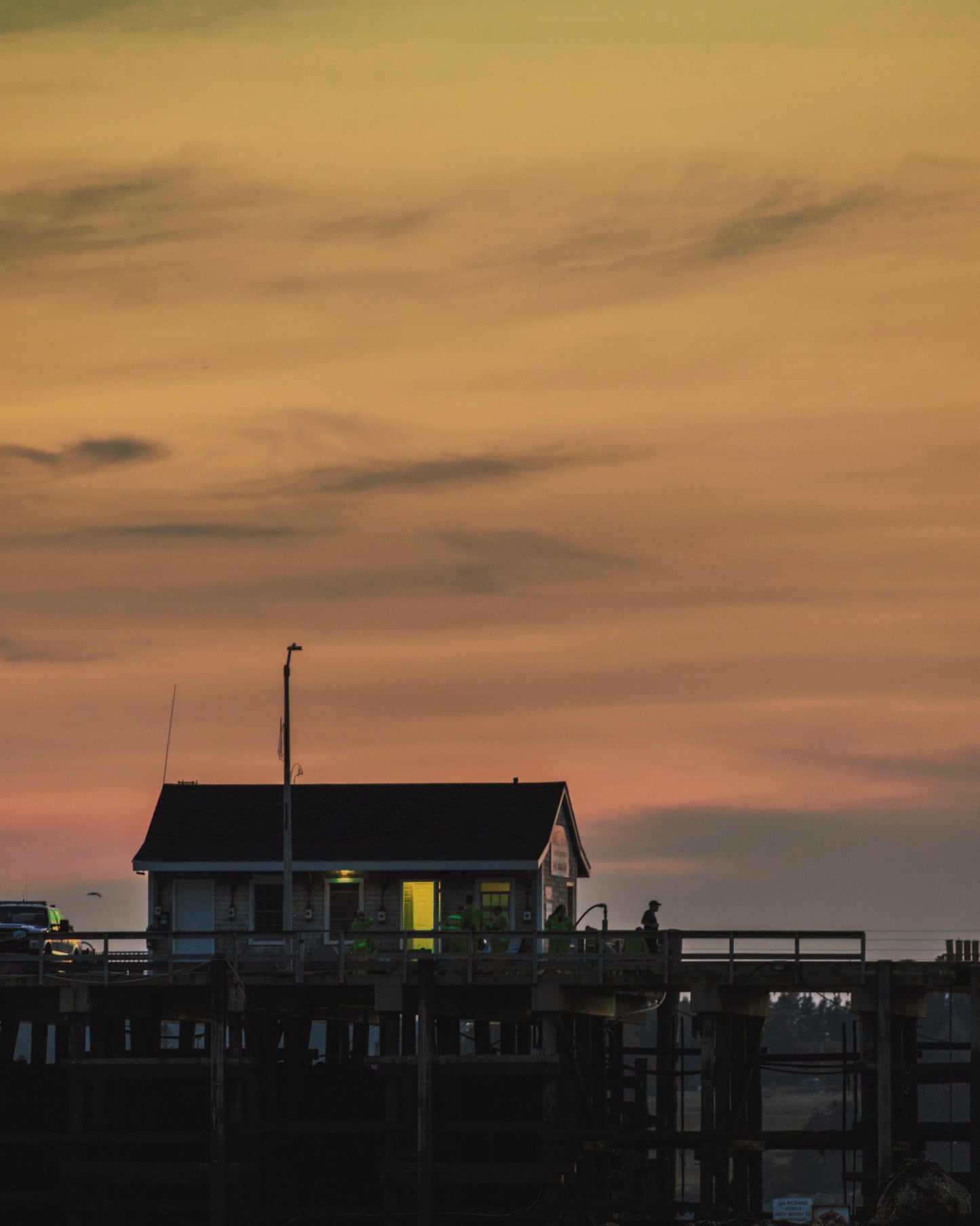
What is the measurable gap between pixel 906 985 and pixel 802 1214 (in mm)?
5282

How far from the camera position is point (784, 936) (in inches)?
1577

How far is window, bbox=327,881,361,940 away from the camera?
182ft

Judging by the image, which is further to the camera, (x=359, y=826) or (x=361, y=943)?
(x=359, y=826)

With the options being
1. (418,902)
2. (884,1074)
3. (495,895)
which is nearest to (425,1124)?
(884,1074)

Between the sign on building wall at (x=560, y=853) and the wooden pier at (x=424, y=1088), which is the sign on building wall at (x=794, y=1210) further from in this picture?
the sign on building wall at (x=560, y=853)

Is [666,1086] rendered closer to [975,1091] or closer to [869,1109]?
[869,1109]

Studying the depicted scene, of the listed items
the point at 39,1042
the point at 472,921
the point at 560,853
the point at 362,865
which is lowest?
the point at 39,1042

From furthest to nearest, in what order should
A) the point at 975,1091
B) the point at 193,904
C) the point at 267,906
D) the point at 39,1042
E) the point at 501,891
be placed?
the point at 193,904 → the point at 267,906 → the point at 501,891 → the point at 39,1042 → the point at 975,1091

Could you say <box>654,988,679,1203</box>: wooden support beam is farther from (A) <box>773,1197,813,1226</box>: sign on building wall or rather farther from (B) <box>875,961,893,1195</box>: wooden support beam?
(B) <box>875,961,893,1195</box>: wooden support beam

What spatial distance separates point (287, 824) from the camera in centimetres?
5147

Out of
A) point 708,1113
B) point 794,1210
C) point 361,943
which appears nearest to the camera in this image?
point 708,1113

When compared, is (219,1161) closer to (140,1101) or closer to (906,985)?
(140,1101)

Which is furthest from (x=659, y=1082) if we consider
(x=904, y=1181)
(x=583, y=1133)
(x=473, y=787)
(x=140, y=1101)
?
(x=473, y=787)

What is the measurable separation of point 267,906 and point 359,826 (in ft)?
10.9
